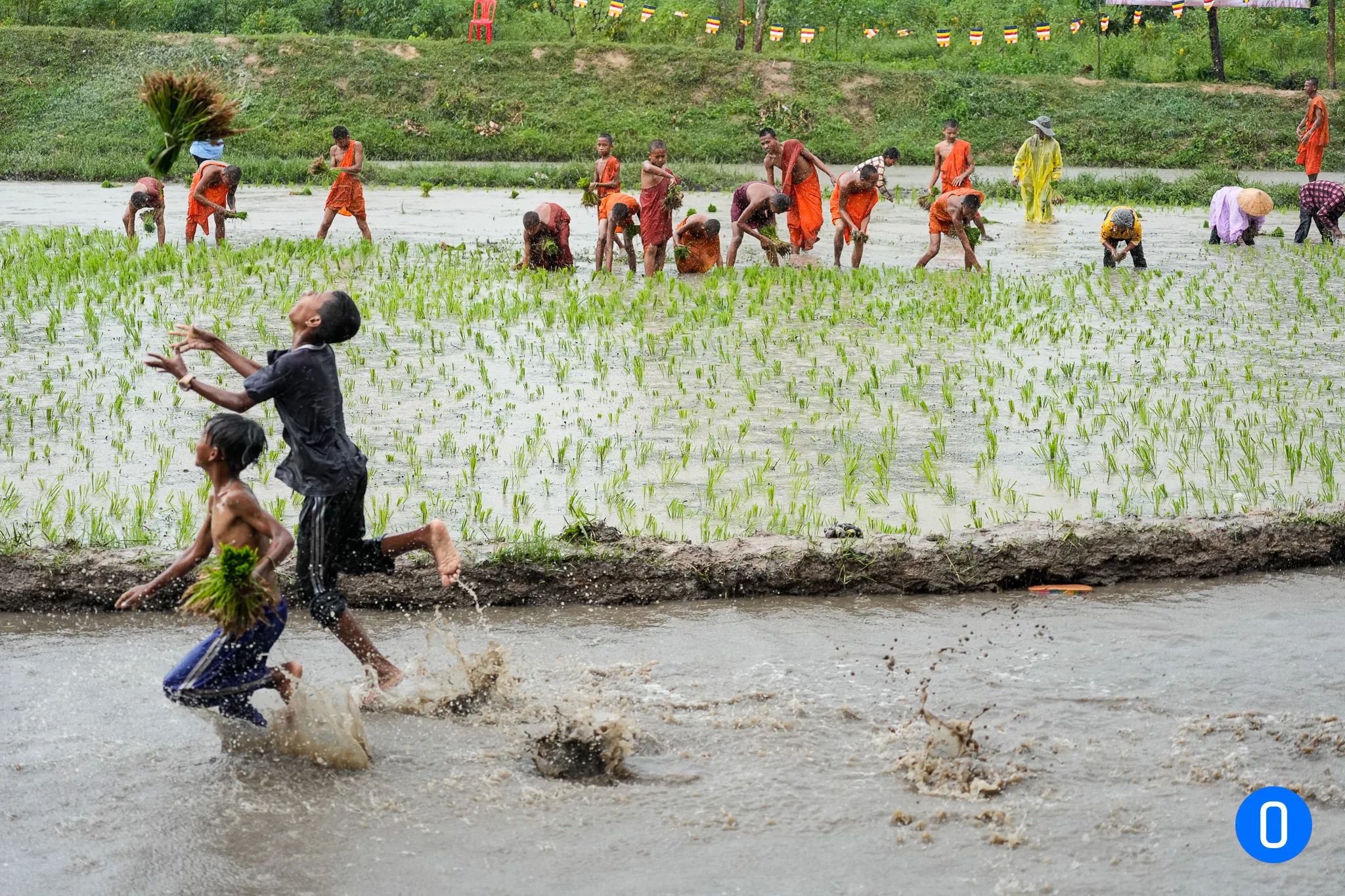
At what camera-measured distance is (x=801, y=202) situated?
45.3ft

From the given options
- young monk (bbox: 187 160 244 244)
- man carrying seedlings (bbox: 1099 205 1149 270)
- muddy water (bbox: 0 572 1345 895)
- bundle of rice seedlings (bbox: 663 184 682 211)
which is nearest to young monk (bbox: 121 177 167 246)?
young monk (bbox: 187 160 244 244)

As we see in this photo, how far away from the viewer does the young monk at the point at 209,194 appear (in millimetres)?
13539

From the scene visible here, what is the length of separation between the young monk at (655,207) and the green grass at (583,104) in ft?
45.4

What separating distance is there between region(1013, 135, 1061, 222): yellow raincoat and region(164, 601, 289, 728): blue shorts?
14927 mm

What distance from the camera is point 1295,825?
3512 millimetres

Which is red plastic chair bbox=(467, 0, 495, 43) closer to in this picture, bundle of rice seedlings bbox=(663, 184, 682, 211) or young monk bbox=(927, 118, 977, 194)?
young monk bbox=(927, 118, 977, 194)

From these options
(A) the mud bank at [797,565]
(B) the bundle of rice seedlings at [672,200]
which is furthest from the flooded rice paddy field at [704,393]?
(B) the bundle of rice seedlings at [672,200]

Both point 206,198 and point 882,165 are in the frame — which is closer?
point 206,198

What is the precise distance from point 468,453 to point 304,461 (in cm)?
263

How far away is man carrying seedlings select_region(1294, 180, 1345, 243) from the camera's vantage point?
15.5m

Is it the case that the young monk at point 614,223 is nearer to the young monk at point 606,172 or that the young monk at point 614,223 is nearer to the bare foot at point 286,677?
the young monk at point 606,172

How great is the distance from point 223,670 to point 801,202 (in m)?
10.6

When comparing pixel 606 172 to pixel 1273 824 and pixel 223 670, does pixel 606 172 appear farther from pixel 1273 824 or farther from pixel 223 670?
pixel 1273 824

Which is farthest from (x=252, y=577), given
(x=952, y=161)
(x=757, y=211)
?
(x=952, y=161)
